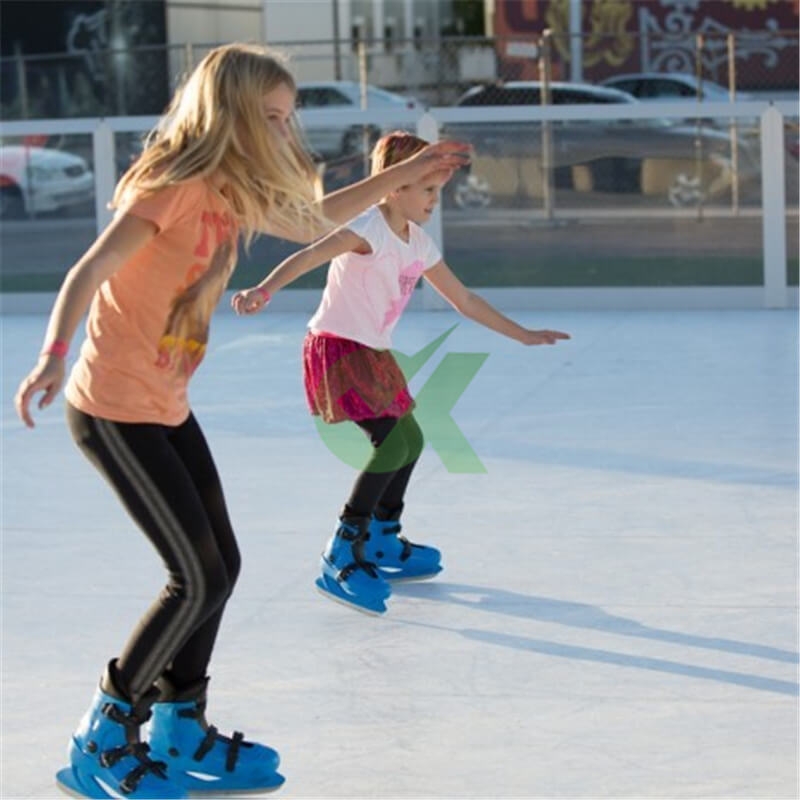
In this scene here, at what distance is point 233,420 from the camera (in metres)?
8.96

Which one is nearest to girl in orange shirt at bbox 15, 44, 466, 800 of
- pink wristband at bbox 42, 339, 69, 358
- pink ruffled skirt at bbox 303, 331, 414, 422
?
pink wristband at bbox 42, 339, 69, 358

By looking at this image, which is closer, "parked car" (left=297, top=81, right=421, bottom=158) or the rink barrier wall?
the rink barrier wall

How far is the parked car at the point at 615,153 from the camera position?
13727 millimetres

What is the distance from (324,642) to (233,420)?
3.96 meters

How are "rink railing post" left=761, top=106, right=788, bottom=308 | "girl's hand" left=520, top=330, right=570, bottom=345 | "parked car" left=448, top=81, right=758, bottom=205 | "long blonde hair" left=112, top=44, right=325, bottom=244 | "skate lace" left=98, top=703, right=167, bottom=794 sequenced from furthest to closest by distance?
"parked car" left=448, top=81, right=758, bottom=205 → "rink railing post" left=761, top=106, right=788, bottom=308 → "girl's hand" left=520, top=330, right=570, bottom=345 → "skate lace" left=98, top=703, right=167, bottom=794 → "long blonde hair" left=112, top=44, right=325, bottom=244

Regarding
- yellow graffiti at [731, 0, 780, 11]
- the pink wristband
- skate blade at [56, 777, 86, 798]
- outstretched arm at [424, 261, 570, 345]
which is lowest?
skate blade at [56, 777, 86, 798]

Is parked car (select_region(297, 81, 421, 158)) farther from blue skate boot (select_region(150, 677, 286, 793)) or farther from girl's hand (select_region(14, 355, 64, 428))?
girl's hand (select_region(14, 355, 64, 428))

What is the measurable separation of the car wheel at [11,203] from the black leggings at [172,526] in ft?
38.1

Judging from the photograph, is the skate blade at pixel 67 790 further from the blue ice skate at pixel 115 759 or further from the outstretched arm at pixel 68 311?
the outstretched arm at pixel 68 311

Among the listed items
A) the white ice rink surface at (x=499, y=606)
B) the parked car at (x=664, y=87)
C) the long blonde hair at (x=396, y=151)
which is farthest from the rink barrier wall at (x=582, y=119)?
the parked car at (x=664, y=87)

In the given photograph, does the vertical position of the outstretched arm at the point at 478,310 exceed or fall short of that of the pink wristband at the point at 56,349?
it falls short

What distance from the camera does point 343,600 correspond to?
5.45 metres

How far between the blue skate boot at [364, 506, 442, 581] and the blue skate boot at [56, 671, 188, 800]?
6.28 ft

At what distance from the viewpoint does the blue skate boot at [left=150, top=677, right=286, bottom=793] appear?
3902 mm
